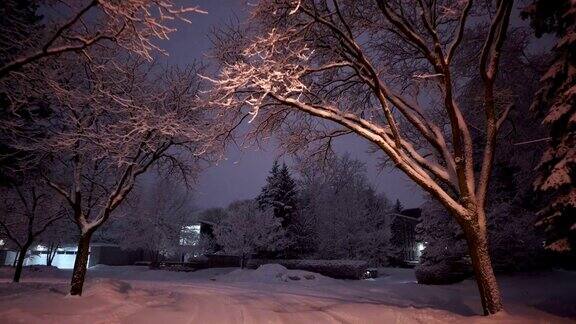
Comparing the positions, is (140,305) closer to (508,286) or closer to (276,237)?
(508,286)

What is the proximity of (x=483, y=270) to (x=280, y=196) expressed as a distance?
32168 mm

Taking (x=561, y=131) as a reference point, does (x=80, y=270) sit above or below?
below

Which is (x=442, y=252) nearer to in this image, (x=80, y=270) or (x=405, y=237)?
(x=80, y=270)

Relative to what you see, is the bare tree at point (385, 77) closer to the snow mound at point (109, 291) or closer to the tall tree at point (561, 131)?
the tall tree at point (561, 131)

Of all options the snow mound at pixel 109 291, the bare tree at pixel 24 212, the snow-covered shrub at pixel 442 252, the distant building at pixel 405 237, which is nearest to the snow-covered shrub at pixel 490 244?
the snow-covered shrub at pixel 442 252

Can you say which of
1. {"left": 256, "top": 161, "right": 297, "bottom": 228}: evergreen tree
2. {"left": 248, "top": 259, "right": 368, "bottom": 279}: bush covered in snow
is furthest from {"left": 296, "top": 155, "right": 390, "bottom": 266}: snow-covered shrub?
{"left": 248, "top": 259, "right": 368, "bottom": 279}: bush covered in snow

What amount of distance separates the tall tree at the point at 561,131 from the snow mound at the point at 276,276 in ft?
55.0

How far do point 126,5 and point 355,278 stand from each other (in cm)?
2482

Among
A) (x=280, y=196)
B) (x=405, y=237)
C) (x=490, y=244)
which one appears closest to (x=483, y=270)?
(x=490, y=244)

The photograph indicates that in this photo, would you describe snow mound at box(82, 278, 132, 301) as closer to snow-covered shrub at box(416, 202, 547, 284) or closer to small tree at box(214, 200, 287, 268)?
snow-covered shrub at box(416, 202, 547, 284)

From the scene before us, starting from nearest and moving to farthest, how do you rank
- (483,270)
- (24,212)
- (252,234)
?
(483,270) < (24,212) < (252,234)

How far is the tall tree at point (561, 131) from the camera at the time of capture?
752cm

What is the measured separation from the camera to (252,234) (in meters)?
35.9

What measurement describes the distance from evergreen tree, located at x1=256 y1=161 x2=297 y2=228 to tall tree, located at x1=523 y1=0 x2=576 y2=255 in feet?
101
